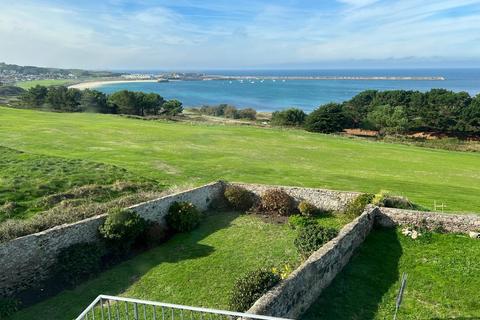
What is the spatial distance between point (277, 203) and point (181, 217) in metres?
5.56

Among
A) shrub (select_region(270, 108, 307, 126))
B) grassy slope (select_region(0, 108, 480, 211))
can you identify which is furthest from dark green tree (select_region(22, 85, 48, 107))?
shrub (select_region(270, 108, 307, 126))

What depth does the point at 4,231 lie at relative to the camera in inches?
615

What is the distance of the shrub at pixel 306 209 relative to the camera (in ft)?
73.7

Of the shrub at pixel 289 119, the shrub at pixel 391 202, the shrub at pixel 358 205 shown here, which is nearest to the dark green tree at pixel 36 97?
the shrub at pixel 289 119

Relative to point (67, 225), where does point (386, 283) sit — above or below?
below

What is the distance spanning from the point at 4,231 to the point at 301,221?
1330cm

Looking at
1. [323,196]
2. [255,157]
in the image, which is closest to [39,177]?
[323,196]

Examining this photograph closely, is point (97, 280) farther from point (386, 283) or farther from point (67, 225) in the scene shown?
point (386, 283)

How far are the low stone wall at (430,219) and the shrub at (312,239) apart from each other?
10.9 ft

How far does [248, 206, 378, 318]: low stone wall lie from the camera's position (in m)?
11.3

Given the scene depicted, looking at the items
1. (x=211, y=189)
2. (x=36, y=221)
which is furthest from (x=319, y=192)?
(x=36, y=221)

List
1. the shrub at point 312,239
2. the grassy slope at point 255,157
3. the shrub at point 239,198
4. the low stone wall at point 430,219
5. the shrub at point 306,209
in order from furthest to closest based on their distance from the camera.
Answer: the grassy slope at point 255,157
the shrub at point 239,198
the shrub at point 306,209
the low stone wall at point 430,219
the shrub at point 312,239

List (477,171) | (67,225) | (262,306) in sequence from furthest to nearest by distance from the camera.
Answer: (477,171)
(67,225)
(262,306)

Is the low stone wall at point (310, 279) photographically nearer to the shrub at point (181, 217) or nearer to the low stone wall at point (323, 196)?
the low stone wall at point (323, 196)
